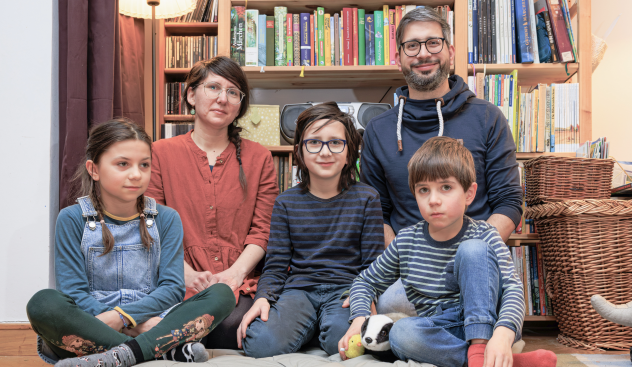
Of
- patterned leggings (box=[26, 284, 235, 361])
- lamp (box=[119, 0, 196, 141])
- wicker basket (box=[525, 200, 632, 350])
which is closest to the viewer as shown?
patterned leggings (box=[26, 284, 235, 361])

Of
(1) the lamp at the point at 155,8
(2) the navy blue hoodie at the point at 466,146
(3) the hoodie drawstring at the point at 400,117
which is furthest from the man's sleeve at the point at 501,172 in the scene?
(1) the lamp at the point at 155,8

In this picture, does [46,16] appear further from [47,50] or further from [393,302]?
[393,302]

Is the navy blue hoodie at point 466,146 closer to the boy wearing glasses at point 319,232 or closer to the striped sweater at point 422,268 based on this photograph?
the boy wearing glasses at point 319,232

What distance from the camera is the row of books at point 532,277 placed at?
1996 mm

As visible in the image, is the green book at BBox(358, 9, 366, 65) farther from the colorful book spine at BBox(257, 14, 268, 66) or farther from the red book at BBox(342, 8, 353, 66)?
the colorful book spine at BBox(257, 14, 268, 66)

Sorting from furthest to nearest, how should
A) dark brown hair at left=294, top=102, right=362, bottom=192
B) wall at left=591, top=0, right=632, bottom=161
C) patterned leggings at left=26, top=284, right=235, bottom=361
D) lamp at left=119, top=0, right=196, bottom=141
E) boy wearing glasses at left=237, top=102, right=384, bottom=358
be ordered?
wall at left=591, top=0, right=632, bottom=161, lamp at left=119, top=0, right=196, bottom=141, dark brown hair at left=294, top=102, right=362, bottom=192, boy wearing glasses at left=237, top=102, right=384, bottom=358, patterned leggings at left=26, top=284, right=235, bottom=361

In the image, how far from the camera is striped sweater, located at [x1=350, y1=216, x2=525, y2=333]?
1141 millimetres

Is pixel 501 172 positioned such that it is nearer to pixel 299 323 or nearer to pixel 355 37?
pixel 299 323

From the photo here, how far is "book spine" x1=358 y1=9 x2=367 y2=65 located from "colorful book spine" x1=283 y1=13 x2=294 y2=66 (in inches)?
12.1

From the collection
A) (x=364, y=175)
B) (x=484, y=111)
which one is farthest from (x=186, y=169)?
(x=484, y=111)

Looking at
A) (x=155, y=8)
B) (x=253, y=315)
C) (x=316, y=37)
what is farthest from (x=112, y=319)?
(x=155, y=8)

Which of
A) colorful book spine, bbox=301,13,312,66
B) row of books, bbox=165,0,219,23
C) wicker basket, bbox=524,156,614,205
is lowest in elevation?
wicker basket, bbox=524,156,614,205

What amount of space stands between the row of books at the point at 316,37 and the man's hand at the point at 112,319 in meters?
1.30

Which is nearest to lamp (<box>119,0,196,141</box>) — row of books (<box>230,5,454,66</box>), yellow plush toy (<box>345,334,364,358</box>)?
row of books (<box>230,5,454,66</box>)
